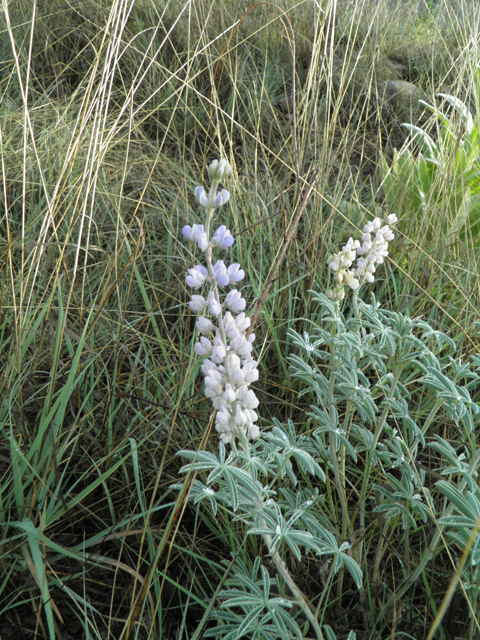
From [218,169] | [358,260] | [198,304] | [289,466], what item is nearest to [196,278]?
[198,304]

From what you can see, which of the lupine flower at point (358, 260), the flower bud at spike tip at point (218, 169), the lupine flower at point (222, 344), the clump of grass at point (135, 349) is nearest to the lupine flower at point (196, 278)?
the lupine flower at point (222, 344)

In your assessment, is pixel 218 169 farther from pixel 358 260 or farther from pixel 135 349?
pixel 135 349

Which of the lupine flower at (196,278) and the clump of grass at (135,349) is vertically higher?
the lupine flower at (196,278)

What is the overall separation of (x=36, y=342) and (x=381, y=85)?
304 centimetres

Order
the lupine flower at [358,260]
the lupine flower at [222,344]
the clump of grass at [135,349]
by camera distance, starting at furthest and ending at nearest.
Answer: the lupine flower at [358,260] → the clump of grass at [135,349] → the lupine flower at [222,344]

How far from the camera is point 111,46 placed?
1.49m

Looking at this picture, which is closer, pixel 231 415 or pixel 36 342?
pixel 231 415

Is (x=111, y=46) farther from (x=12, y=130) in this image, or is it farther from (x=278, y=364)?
(x=12, y=130)

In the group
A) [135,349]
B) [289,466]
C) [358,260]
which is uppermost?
[358,260]

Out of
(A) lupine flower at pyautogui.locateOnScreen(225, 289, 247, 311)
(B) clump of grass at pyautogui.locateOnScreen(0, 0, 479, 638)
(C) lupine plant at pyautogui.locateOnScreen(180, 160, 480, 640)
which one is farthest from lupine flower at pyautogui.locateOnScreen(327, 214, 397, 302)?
(A) lupine flower at pyautogui.locateOnScreen(225, 289, 247, 311)

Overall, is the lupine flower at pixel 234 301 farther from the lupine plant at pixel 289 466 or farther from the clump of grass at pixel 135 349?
the clump of grass at pixel 135 349

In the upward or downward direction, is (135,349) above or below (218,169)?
Answer: below

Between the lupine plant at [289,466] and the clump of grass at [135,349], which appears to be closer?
the lupine plant at [289,466]

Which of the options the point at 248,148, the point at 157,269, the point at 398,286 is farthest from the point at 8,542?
the point at 248,148
